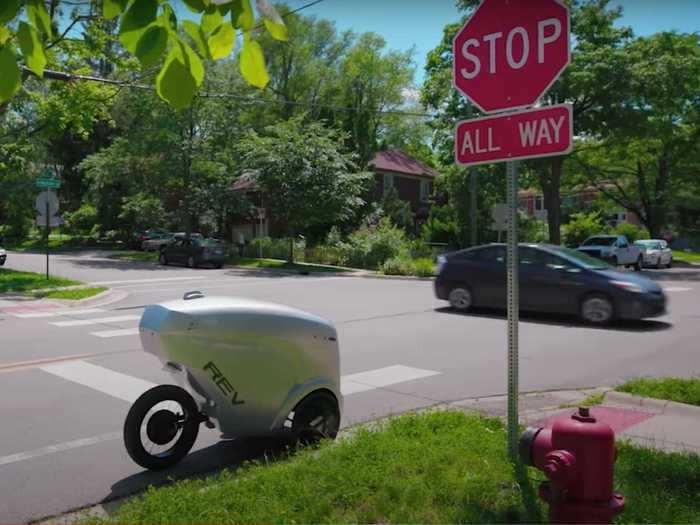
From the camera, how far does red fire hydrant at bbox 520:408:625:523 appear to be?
3.03 m

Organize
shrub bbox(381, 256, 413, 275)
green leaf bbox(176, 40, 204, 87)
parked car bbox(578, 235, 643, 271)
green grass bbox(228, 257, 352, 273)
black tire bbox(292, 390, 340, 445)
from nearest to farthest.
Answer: green leaf bbox(176, 40, 204, 87) < black tire bbox(292, 390, 340, 445) < shrub bbox(381, 256, 413, 275) < green grass bbox(228, 257, 352, 273) < parked car bbox(578, 235, 643, 271)

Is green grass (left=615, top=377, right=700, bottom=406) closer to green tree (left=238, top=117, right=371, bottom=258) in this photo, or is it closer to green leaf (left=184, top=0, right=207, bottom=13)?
green leaf (left=184, top=0, right=207, bottom=13)

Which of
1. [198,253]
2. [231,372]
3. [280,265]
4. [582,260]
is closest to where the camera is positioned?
[231,372]

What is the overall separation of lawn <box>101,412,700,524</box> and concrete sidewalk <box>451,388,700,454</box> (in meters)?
0.66

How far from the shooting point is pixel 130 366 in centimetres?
816

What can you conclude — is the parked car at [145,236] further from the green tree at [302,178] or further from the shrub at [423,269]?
the shrub at [423,269]

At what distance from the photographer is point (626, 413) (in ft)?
19.2

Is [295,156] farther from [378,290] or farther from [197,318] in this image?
[197,318]

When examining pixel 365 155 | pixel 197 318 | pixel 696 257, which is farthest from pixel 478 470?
pixel 696 257

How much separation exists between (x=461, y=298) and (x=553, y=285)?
2118 millimetres

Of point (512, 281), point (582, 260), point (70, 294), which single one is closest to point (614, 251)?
point (582, 260)

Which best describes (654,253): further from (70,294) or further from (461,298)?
(70,294)

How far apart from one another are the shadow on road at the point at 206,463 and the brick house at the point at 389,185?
1306 inches

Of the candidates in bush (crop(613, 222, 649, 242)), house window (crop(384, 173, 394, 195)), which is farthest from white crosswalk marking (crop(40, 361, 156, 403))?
bush (crop(613, 222, 649, 242))
